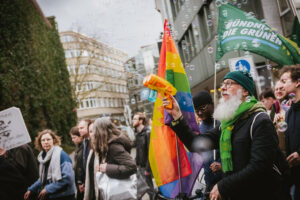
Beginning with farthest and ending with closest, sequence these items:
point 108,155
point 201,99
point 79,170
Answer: point 79,170 < point 108,155 < point 201,99

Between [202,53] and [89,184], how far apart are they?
11248mm

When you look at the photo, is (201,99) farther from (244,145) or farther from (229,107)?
(244,145)

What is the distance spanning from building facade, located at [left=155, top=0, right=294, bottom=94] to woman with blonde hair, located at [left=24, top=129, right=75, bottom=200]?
4237 mm

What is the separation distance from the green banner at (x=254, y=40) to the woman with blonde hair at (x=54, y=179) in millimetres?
3020

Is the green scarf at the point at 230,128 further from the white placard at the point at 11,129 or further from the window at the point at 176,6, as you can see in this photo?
the window at the point at 176,6

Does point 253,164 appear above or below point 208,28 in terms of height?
below

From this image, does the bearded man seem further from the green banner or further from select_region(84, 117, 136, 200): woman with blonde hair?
the green banner

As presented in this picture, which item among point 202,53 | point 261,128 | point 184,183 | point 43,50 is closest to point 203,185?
point 184,183

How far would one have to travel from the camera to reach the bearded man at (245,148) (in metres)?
1.76

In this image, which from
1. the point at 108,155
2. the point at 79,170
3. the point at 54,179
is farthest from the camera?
the point at 79,170

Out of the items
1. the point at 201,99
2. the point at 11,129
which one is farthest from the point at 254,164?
the point at 11,129

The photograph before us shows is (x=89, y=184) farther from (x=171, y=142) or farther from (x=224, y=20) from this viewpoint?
(x=224, y=20)

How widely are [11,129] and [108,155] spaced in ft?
4.76

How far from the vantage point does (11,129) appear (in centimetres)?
357
